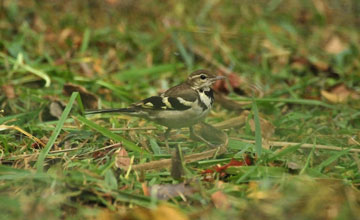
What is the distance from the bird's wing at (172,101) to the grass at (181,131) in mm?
290

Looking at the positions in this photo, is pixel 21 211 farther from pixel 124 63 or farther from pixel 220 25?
pixel 220 25

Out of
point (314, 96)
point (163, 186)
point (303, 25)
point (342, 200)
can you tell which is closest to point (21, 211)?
point (163, 186)

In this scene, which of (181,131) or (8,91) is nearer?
(181,131)

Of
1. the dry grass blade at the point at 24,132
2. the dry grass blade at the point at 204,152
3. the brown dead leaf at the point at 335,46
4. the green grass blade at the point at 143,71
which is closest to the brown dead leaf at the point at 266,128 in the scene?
the dry grass blade at the point at 204,152

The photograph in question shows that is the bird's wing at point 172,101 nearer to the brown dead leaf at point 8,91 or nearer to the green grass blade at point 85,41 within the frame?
the brown dead leaf at point 8,91

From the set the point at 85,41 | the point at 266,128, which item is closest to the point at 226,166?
the point at 266,128

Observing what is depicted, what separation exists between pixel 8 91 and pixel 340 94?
3675mm

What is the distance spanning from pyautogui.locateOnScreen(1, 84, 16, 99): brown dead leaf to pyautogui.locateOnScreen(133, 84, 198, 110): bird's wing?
1.68 meters

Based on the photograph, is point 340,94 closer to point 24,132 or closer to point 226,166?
point 226,166

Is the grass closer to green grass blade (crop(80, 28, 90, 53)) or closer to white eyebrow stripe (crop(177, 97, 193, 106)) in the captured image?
green grass blade (crop(80, 28, 90, 53))

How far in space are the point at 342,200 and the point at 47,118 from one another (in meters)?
3.27

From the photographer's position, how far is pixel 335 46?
27.0 feet

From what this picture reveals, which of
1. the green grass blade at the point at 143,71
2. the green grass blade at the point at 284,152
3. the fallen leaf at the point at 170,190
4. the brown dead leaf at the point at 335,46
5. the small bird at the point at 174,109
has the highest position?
the brown dead leaf at the point at 335,46

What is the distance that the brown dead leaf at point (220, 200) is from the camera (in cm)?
353
